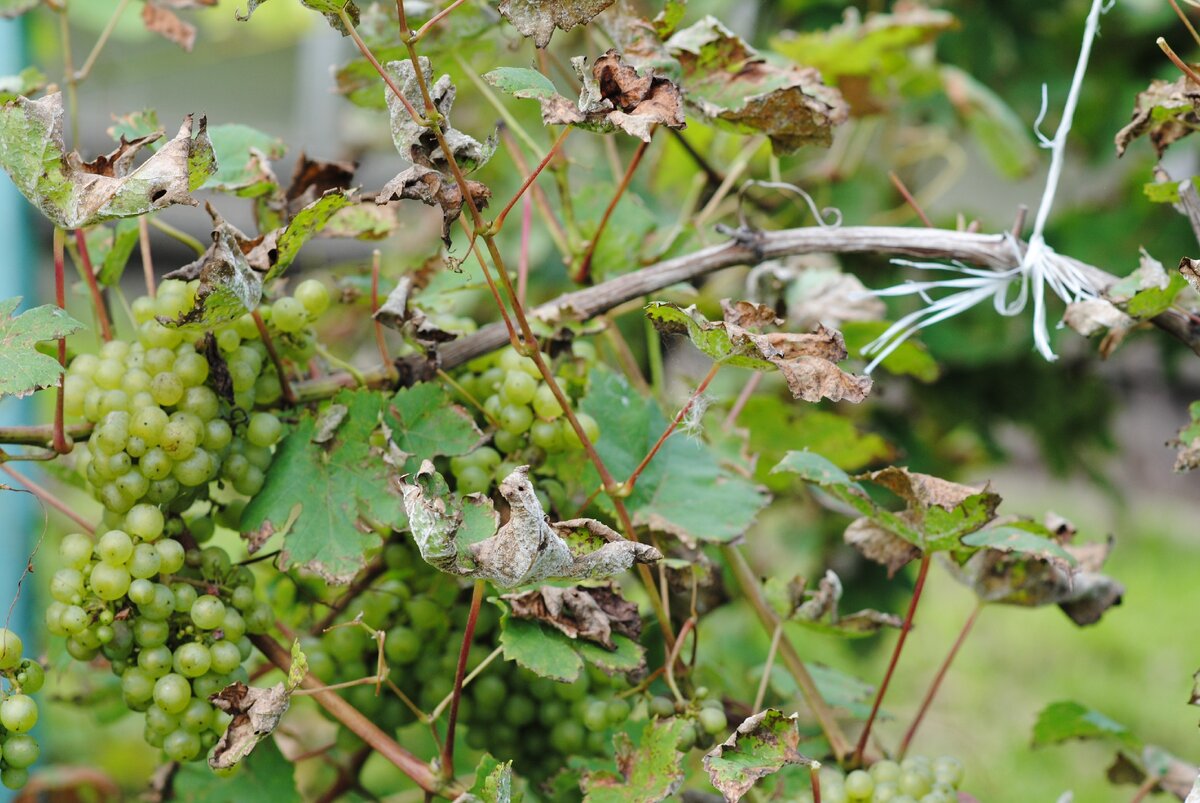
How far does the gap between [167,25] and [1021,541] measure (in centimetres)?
77

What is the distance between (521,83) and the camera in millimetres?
574

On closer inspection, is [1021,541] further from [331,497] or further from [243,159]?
[243,159]

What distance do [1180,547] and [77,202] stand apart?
12.1 ft

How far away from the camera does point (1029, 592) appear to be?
2.61 ft

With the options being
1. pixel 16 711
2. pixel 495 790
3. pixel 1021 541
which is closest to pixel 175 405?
pixel 16 711

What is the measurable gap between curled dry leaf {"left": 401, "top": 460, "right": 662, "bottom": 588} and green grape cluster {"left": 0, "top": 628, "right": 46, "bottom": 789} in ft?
0.79

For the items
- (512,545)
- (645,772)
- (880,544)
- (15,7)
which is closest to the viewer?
(512,545)

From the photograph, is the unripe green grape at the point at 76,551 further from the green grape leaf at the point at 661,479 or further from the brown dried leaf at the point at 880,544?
the brown dried leaf at the point at 880,544

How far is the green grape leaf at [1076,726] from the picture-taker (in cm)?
82

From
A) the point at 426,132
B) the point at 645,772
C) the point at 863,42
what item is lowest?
the point at 645,772

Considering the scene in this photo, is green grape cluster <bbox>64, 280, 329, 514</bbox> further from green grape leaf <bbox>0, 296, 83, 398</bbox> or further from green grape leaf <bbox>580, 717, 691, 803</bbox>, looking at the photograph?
green grape leaf <bbox>580, 717, 691, 803</bbox>

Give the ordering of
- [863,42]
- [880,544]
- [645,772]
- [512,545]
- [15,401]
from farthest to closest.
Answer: [863,42] → [15,401] → [880,544] → [645,772] → [512,545]

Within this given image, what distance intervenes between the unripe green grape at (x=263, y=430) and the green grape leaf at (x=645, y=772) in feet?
0.93

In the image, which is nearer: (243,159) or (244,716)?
(244,716)
